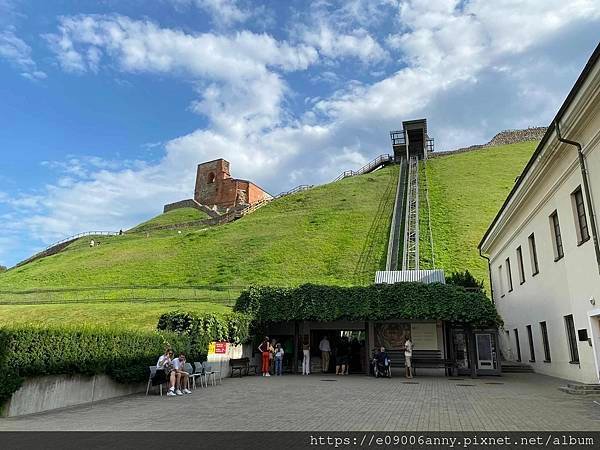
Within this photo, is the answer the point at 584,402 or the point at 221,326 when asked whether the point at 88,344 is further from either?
the point at 584,402

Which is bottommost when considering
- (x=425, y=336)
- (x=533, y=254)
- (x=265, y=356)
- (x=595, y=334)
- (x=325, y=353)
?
(x=265, y=356)

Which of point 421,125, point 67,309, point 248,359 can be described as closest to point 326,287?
point 248,359

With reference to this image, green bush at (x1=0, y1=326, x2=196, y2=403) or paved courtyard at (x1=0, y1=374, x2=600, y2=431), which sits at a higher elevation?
green bush at (x1=0, y1=326, x2=196, y2=403)

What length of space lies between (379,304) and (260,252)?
28905 mm

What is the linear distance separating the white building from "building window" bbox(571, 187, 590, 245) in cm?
3

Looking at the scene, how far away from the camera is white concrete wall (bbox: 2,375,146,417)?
1048 cm

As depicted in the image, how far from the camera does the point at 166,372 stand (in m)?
14.1

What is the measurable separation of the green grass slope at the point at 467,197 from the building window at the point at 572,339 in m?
20.3

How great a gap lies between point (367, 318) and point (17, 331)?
13.2 meters

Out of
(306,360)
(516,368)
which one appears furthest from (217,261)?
(516,368)

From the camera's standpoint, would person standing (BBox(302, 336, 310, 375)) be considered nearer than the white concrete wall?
No

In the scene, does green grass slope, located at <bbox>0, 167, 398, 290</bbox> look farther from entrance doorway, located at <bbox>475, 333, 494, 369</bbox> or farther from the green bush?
the green bush

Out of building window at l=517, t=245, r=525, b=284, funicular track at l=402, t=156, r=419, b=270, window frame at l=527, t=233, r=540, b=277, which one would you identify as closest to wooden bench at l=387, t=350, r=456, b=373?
window frame at l=527, t=233, r=540, b=277

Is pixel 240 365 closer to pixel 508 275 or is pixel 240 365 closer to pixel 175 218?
pixel 508 275
